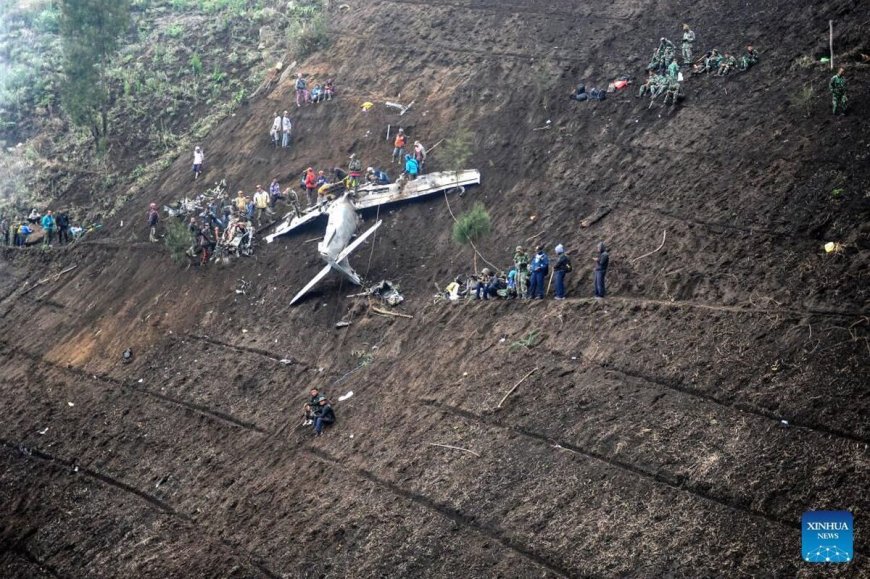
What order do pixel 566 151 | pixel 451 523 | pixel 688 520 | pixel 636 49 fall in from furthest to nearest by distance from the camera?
pixel 636 49
pixel 566 151
pixel 451 523
pixel 688 520

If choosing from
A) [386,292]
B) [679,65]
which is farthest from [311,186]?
[679,65]

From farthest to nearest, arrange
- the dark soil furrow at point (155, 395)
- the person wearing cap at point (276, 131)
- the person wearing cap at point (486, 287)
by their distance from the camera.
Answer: the person wearing cap at point (276, 131) < the person wearing cap at point (486, 287) < the dark soil furrow at point (155, 395)

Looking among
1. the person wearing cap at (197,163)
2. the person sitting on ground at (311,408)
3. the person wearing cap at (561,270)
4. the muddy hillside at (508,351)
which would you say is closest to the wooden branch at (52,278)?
the muddy hillside at (508,351)

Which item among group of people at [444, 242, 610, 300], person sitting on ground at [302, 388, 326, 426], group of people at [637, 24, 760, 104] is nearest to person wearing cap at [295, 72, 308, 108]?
group of people at [637, 24, 760, 104]

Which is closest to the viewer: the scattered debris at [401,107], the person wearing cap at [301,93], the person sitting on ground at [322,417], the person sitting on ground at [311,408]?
the person sitting on ground at [322,417]

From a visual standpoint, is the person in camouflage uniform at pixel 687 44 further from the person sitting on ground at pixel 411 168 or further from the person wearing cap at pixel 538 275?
the person wearing cap at pixel 538 275

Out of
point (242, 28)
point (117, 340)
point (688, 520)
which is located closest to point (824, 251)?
point (688, 520)

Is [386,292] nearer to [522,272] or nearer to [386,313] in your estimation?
[386,313]

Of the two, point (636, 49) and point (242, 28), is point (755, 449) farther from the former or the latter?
point (242, 28)
